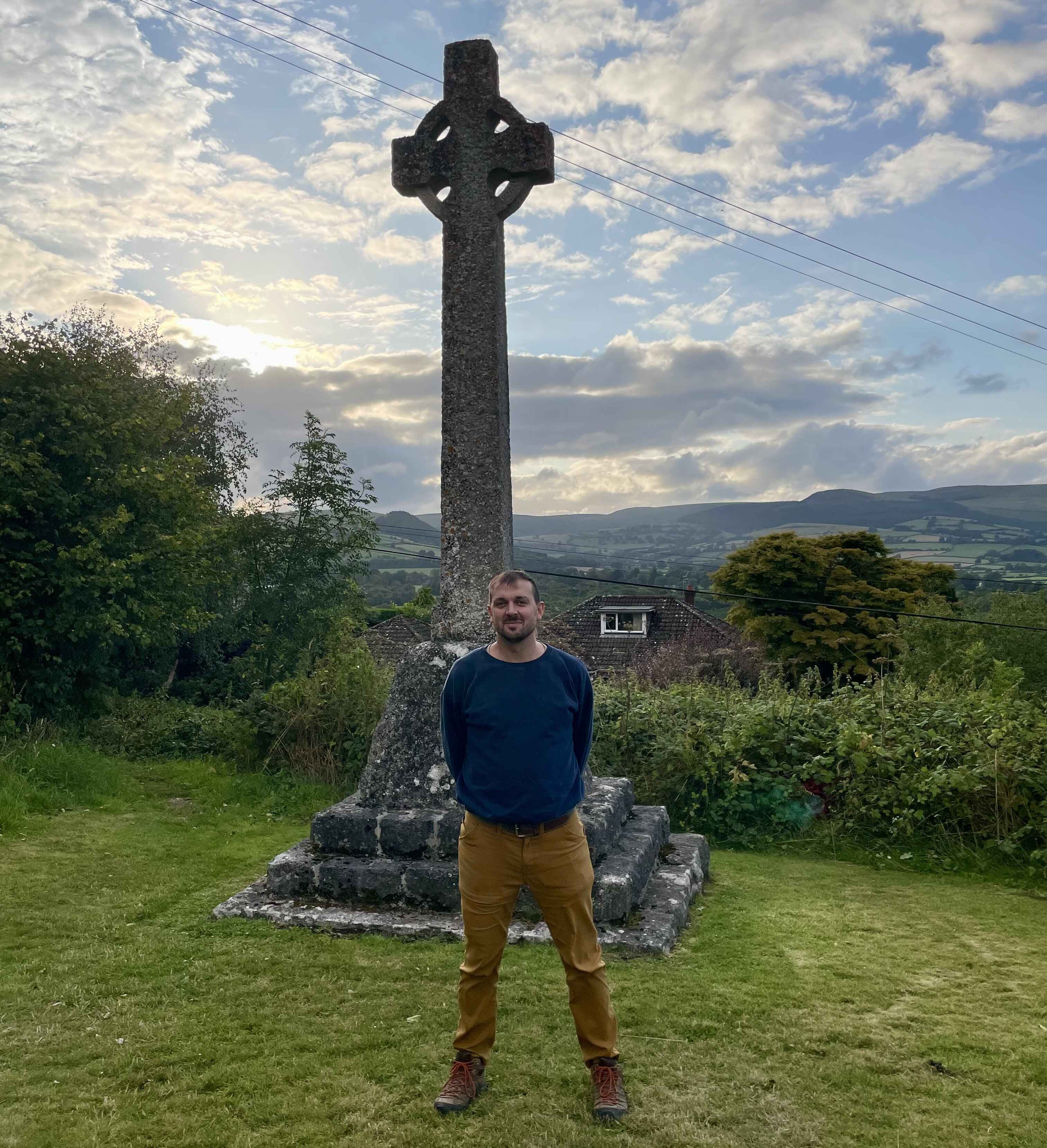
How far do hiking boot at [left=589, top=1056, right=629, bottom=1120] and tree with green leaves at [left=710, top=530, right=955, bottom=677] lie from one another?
29.0 metres

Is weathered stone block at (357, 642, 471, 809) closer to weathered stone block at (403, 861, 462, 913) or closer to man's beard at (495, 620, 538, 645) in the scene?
weathered stone block at (403, 861, 462, 913)

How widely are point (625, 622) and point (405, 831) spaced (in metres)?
33.8

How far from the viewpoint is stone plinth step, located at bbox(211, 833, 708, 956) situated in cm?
496

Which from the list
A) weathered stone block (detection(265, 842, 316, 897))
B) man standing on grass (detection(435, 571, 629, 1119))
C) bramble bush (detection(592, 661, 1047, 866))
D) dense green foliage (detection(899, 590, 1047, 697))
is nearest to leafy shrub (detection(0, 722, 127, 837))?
weathered stone block (detection(265, 842, 316, 897))

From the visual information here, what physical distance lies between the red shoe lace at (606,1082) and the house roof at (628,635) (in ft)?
93.5

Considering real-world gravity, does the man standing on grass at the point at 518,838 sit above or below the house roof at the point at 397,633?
above

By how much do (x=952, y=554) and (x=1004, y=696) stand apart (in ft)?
336

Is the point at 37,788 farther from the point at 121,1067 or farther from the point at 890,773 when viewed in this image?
the point at 890,773

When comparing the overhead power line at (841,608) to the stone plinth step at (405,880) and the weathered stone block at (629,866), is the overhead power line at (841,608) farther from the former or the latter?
the stone plinth step at (405,880)

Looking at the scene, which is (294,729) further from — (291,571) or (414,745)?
(291,571)

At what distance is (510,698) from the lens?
349 centimetres

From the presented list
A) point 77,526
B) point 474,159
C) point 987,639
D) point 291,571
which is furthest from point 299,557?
point 987,639

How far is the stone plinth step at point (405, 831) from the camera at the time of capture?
546 centimetres

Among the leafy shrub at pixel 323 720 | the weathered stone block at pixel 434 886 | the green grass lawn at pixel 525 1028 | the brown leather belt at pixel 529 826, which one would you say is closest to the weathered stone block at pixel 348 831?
the weathered stone block at pixel 434 886
